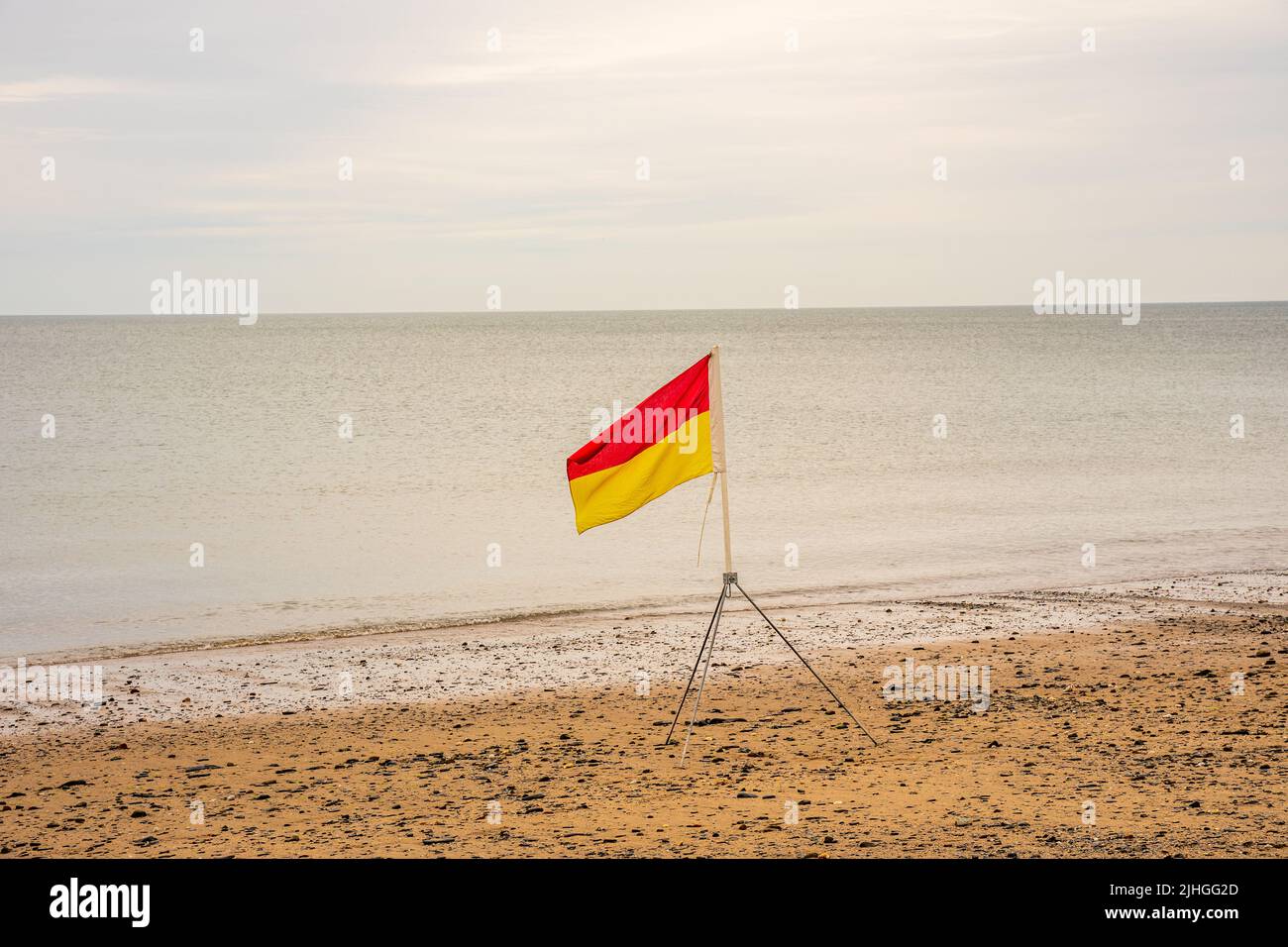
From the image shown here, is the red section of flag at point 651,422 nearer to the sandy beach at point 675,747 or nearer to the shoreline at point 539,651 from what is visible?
the sandy beach at point 675,747

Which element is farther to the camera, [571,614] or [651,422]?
[571,614]

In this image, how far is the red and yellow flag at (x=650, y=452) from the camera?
907 cm

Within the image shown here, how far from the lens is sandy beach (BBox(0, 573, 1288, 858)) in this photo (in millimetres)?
7793

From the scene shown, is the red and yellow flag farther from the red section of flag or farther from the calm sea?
the calm sea

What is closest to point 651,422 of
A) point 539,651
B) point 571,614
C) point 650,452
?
point 650,452

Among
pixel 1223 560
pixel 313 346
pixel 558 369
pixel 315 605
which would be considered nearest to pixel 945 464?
pixel 1223 560

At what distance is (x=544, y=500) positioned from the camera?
1134 inches

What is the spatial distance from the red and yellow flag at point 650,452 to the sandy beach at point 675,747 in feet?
7.05

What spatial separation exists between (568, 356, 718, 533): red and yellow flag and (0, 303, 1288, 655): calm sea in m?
8.33

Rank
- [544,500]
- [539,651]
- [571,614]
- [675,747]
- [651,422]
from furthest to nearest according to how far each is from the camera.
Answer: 1. [544,500]
2. [571,614]
3. [539,651]
4. [675,747]
5. [651,422]

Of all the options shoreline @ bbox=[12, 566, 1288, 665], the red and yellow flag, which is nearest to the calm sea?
shoreline @ bbox=[12, 566, 1288, 665]

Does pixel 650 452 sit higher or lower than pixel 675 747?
higher

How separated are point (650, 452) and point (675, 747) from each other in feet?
8.93

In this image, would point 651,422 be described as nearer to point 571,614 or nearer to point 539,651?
point 539,651
